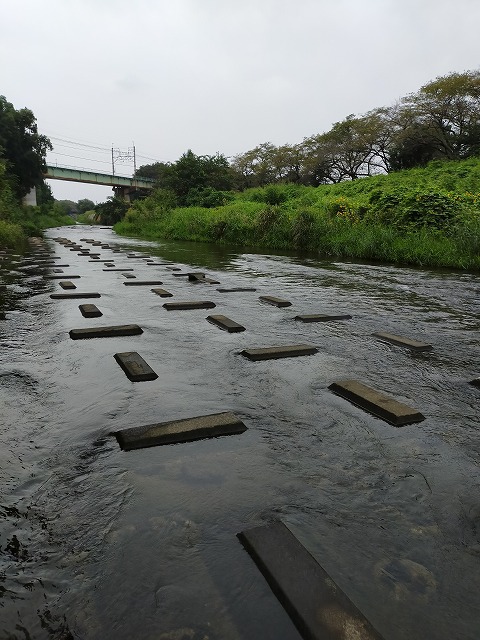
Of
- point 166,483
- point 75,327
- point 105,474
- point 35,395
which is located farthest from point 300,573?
point 75,327

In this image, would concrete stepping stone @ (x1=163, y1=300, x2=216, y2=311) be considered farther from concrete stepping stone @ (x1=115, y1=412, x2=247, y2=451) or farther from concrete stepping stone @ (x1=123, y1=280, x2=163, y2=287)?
concrete stepping stone @ (x1=115, y1=412, x2=247, y2=451)

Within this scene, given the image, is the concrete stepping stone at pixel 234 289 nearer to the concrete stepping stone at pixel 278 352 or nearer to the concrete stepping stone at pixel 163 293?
the concrete stepping stone at pixel 163 293

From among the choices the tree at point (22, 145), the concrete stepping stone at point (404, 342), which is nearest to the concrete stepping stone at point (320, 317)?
the concrete stepping stone at point (404, 342)

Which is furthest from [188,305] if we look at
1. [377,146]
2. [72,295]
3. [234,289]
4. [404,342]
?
[377,146]

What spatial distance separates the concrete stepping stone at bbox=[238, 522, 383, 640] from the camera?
0.94 meters

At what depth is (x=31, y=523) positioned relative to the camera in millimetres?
1260

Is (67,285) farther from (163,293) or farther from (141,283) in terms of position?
(163,293)

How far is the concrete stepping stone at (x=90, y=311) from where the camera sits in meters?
4.07

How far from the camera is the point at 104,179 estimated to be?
54812 mm

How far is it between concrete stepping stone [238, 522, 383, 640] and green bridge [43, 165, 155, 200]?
51.8 m

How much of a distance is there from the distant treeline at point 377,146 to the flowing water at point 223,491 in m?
24.1

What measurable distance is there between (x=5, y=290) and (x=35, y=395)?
3766 millimetres

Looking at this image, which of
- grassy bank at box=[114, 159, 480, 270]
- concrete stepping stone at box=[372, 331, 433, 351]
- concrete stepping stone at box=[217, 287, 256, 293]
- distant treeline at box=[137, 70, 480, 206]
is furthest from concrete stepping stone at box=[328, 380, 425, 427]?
distant treeline at box=[137, 70, 480, 206]

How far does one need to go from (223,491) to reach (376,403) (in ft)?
3.10
